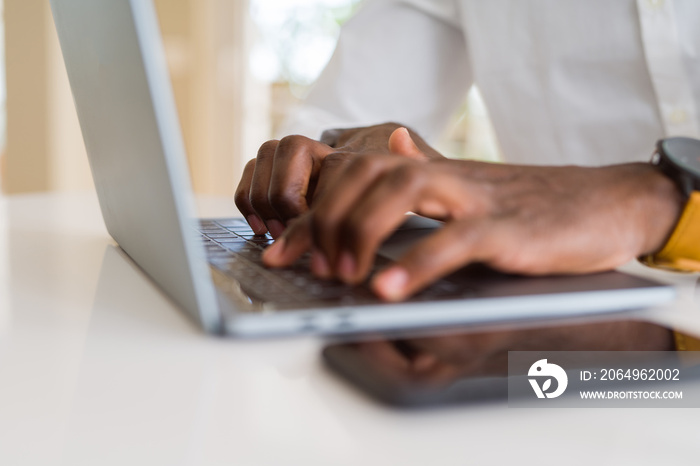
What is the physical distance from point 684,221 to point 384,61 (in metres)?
0.98

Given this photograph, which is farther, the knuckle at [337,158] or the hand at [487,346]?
the knuckle at [337,158]

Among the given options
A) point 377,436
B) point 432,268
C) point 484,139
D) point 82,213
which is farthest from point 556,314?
point 484,139

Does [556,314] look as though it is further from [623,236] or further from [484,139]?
[484,139]

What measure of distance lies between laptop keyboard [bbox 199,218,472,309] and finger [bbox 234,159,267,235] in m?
0.09

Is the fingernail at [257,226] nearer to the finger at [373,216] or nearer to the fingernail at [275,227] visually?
the fingernail at [275,227]

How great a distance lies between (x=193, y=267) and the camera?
336mm

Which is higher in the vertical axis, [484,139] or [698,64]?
[698,64]

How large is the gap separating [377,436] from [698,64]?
3.32ft

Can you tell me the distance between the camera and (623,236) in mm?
520

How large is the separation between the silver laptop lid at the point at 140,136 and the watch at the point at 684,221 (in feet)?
1.37

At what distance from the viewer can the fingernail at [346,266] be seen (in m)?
0.39

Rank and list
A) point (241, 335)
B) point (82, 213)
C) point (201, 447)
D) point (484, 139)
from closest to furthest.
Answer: point (201, 447) → point (241, 335) → point (82, 213) → point (484, 139)

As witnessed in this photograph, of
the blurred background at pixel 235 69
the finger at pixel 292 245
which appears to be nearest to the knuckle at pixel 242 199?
Result: the finger at pixel 292 245

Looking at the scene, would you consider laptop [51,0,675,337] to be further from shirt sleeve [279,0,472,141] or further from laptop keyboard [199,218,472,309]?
shirt sleeve [279,0,472,141]
